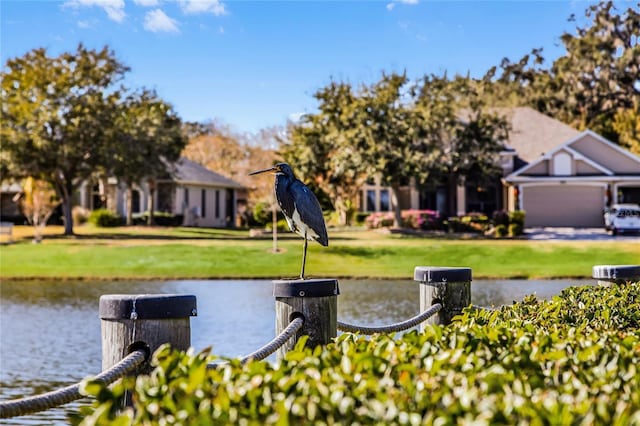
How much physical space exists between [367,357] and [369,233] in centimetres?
4220

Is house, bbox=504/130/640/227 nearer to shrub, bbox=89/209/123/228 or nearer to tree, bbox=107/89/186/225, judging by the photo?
tree, bbox=107/89/186/225

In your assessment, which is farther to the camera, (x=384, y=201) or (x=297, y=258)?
(x=384, y=201)

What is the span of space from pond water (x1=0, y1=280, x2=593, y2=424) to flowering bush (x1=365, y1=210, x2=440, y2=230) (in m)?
17.5

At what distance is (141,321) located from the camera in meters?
4.33

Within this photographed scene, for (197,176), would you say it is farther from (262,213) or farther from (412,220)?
(412,220)

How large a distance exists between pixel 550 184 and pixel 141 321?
45.3m

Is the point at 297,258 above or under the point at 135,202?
under

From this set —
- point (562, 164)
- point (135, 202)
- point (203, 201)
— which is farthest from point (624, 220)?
point (135, 202)

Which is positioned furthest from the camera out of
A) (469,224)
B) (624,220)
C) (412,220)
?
(412,220)

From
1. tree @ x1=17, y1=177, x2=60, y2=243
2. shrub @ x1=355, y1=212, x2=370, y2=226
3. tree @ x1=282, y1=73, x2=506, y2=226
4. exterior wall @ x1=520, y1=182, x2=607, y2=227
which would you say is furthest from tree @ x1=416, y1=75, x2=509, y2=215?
tree @ x1=17, y1=177, x2=60, y2=243

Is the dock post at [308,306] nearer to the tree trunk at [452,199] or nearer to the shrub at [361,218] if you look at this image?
the tree trunk at [452,199]

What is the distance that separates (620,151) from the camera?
49.3 meters

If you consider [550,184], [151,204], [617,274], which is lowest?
[617,274]

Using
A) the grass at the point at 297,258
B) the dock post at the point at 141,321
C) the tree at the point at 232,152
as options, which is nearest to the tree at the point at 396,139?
the grass at the point at 297,258
